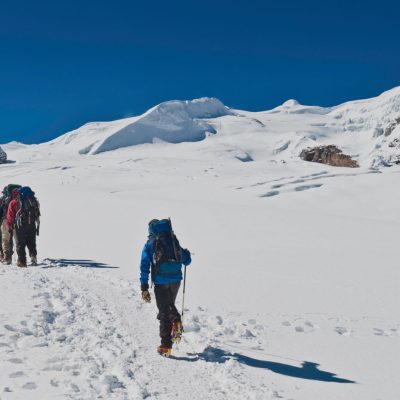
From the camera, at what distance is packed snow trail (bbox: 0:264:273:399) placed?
5.11 meters

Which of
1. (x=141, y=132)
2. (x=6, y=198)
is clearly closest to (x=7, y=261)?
(x=6, y=198)

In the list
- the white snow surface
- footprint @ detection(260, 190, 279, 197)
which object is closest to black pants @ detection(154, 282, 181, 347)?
the white snow surface

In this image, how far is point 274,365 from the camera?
6.36m

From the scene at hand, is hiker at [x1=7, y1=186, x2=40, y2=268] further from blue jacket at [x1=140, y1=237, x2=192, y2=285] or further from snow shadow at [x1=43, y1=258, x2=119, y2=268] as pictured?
blue jacket at [x1=140, y1=237, x2=192, y2=285]

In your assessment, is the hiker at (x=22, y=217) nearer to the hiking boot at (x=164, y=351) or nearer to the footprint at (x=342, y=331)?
the hiking boot at (x=164, y=351)

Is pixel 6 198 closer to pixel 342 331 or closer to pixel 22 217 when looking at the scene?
pixel 22 217

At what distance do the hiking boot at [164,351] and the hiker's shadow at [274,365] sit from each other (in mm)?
99

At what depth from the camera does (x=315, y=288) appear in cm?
1102

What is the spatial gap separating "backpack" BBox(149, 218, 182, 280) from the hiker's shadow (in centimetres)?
107

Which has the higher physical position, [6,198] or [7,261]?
[6,198]

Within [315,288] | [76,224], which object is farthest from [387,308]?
[76,224]

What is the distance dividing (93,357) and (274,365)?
2.17 meters

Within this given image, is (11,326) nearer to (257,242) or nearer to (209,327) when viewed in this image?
(209,327)

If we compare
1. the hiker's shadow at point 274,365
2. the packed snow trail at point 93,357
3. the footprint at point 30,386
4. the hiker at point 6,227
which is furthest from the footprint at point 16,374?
the hiker at point 6,227
